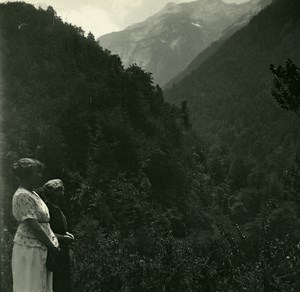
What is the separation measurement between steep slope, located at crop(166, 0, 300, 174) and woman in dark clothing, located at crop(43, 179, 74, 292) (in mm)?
105948

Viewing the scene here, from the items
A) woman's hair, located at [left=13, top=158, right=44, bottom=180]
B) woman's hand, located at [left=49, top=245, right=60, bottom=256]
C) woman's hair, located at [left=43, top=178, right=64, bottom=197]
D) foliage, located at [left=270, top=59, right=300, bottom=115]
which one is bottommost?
woman's hand, located at [left=49, top=245, right=60, bottom=256]

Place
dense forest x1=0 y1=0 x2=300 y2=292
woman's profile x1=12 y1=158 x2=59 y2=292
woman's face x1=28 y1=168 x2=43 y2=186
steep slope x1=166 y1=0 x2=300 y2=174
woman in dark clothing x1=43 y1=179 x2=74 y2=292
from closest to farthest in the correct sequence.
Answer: woman's profile x1=12 y1=158 x2=59 y2=292
woman's face x1=28 y1=168 x2=43 y2=186
woman in dark clothing x1=43 y1=179 x2=74 y2=292
dense forest x1=0 y1=0 x2=300 y2=292
steep slope x1=166 y1=0 x2=300 y2=174

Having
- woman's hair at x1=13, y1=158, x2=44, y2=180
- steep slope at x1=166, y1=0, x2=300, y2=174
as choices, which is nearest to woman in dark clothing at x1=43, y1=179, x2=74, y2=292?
woman's hair at x1=13, y1=158, x2=44, y2=180

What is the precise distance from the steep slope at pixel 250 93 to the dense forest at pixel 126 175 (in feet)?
87.8

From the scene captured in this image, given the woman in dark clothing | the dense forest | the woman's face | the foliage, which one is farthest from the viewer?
the dense forest

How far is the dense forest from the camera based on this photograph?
152 ft

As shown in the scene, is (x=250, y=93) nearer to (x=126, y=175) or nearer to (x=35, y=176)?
(x=126, y=175)

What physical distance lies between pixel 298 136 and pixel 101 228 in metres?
70.5

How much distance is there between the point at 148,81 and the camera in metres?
82.4

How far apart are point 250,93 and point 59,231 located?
137m

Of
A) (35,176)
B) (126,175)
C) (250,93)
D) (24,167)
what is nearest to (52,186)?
(35,176)

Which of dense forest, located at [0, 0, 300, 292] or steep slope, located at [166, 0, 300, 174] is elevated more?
steep slope, located at [166, 0, 300, 174]

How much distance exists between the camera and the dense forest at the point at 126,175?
4621 cm

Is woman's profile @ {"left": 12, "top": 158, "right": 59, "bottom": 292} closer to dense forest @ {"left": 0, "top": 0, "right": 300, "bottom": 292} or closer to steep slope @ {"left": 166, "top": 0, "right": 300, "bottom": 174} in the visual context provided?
dense forest @ {"left": 0, "top": 0, "right": 300, "bottom": 292}
